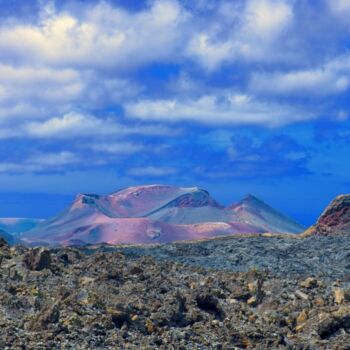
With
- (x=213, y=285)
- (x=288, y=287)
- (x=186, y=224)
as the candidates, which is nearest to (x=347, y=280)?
(x=288, y=287)

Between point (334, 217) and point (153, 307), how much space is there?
89.9 feet

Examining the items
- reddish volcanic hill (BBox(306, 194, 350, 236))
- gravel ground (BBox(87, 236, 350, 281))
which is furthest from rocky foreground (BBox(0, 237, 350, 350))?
reddish volcanic hill (BBox(306, 194, 350, 236))

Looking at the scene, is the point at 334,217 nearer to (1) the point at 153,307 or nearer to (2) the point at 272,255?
(2) the point at 272,255

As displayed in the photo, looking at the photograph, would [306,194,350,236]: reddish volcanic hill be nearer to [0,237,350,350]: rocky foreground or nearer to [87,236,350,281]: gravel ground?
[87,236,350,281]: gravel ground

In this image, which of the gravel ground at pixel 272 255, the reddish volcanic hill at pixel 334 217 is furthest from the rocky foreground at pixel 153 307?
the reddish volcanic hill at pixel 334 217

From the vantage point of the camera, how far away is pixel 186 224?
5266 cm

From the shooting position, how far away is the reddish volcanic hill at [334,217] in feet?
133

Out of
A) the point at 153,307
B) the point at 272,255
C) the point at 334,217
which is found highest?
the point at 334,217

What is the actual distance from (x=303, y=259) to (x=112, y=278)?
12.8 m

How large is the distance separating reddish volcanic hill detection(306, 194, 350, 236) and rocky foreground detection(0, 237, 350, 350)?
59.3 feet

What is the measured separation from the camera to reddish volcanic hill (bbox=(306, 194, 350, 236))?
133ft

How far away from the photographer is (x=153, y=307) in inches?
598

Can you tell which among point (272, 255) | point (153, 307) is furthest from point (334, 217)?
point (153, 307)

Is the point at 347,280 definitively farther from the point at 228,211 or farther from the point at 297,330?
the point at 228,211
